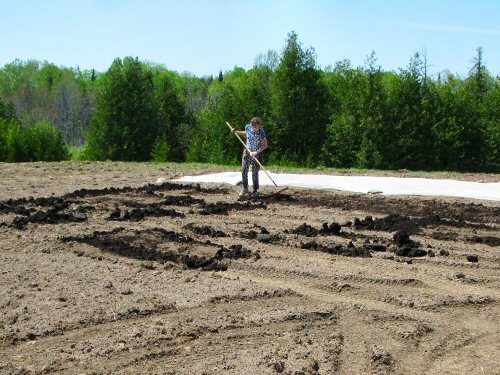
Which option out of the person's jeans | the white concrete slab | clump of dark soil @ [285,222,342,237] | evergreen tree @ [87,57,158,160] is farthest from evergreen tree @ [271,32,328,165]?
clump of dark soil @ [285,222,342,237]

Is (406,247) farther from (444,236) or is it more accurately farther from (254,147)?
(254,147)

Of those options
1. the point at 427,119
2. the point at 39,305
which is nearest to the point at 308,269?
the point at 39,305

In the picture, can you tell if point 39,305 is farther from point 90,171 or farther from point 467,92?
point 467,92

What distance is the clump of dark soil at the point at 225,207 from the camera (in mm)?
12898

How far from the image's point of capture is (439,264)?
859 centimetres

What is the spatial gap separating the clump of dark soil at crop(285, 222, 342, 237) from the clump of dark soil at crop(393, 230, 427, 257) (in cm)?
115

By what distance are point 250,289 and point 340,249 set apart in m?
2.43

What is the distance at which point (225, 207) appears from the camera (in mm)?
13391

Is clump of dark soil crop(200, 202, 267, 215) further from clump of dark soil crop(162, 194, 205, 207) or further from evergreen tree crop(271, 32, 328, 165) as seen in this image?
evergreen tree crop(271, 32, 328, 165)

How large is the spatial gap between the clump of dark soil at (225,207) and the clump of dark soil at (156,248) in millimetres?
2296

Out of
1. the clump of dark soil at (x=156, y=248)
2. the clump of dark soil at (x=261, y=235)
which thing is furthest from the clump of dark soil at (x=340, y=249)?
the clump of dark soil at (x=156, y=248)

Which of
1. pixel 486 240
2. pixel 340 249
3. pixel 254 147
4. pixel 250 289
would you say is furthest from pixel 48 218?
pixel 486 240

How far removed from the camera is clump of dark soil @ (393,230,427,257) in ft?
29.7

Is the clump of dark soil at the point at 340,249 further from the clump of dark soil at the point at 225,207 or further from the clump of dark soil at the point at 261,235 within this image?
the clump of dark soil at the point at 225,207
